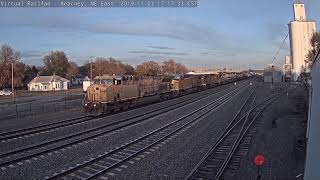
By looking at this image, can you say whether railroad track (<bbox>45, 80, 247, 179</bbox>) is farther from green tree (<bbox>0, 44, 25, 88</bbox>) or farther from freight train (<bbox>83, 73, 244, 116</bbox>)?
green tree (<bbox>0, 44, 25, 88</bbox>)

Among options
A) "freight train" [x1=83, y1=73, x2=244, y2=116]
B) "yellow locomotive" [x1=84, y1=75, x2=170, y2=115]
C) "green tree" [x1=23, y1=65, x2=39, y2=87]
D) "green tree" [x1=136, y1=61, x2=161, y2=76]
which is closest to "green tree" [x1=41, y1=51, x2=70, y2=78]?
"green tree" [x1=23, y1=65, x2=39, y2=87]

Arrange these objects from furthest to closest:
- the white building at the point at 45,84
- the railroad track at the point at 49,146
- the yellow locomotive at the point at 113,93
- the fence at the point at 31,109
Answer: the white building at the point at 45,84 < the fence at the point at 31,109 < the yellow locomotive at the point at 113,93 < the railroad track at the point at 49,146

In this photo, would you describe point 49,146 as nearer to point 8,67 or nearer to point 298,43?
point 8,67

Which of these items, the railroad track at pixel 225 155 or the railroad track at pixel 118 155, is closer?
the railroad track at pixel 118 155

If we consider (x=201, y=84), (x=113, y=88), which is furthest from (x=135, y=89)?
(x=201, y=84)

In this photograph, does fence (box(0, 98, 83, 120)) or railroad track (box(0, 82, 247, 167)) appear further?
fence (box(0, 98, 83, 120))

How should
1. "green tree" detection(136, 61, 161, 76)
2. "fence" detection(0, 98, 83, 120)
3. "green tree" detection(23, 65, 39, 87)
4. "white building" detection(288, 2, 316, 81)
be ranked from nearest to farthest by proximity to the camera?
"fence" detection(0, 98, 83, 120) < "green tree" detection(136, 61, 161, 76) < "white building" detection(288, 2, 316, 81) < "green tree" detection(23, 65, 39, 87)

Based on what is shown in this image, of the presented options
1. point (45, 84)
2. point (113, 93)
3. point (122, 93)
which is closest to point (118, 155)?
point (113, 93)

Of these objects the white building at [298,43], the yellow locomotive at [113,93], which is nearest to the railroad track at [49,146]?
the yellow locomotive at [113,93]

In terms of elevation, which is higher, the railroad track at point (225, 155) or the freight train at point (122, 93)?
the freight train at point (122, 93)

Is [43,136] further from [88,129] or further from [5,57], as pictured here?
[5,57]

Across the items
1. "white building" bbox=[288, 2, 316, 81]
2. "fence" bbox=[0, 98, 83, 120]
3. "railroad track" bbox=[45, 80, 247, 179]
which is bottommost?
"railroad track" bbox=[45, 80, 247, 179]

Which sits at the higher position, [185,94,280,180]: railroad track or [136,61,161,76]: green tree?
[136,61,161,76]: green tree

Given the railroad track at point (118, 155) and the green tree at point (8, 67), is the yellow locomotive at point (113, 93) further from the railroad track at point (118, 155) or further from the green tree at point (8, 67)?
the green tree at point (8, 67)
